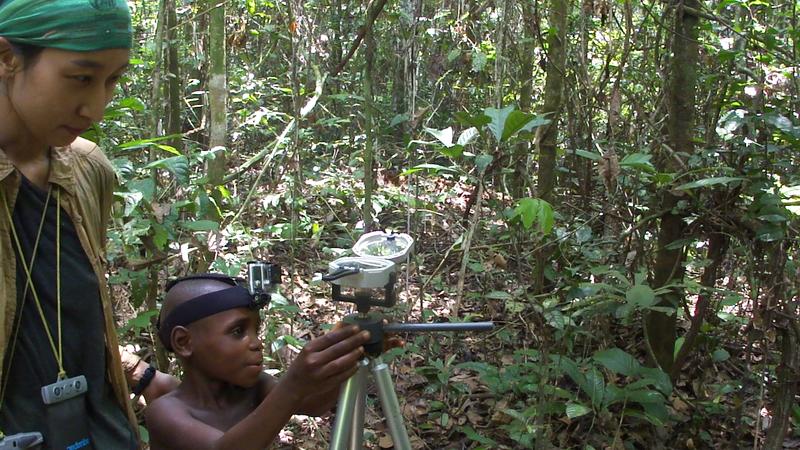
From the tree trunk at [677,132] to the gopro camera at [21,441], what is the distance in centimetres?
225

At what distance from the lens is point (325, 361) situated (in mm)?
1282

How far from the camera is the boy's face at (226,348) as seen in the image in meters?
1.56

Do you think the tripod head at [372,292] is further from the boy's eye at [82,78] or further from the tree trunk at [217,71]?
the tree trunk at [217,71]

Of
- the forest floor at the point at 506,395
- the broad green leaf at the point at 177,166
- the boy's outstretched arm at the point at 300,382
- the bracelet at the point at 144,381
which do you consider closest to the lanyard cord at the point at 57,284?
the boy's outstretched arm at the point at 300,382

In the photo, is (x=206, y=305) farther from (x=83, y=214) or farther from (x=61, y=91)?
(x=61, y=91)

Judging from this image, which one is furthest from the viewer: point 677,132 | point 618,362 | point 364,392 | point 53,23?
point 677,132

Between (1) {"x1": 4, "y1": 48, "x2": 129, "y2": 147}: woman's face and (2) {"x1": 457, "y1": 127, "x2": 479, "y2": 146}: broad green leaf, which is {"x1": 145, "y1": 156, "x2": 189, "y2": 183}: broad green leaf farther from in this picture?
(1) {"x1": 4, "y1": 48, "x2": 129, "y2": 147}: woman's face

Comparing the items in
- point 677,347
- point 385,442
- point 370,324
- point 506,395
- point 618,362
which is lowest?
point 385,442

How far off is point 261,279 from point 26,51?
630mm

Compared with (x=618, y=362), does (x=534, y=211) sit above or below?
above

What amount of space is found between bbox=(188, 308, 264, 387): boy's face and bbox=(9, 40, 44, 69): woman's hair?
0.64 meters

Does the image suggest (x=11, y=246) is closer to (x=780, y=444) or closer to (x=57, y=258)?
(x=57, y=258)

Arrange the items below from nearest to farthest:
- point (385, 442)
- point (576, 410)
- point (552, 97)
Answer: point (576, 410) < point (385, 442) < point (552, 97)

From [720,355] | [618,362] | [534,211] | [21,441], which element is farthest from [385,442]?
[21,441]
